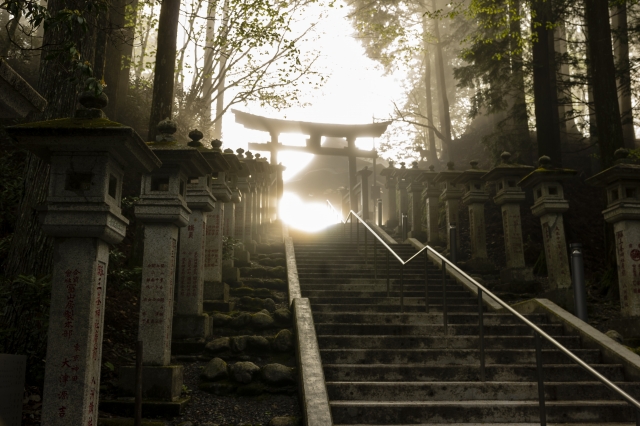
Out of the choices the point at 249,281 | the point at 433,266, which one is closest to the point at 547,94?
the point at 433,266

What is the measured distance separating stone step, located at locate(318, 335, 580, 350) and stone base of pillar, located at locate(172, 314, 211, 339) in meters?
1.57

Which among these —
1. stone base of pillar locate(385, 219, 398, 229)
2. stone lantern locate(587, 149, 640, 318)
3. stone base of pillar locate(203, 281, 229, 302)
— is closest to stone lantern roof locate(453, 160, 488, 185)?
stone lantern locate(587, 149, 640, 318)

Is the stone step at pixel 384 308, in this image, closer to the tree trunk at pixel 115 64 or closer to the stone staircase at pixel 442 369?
the stone staircase at pixel 442 369

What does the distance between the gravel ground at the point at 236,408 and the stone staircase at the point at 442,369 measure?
0.54m

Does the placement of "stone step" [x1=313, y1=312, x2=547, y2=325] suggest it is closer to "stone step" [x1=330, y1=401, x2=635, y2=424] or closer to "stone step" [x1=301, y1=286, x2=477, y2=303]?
"stone step" [x1=301, y1=286, x2=477, y2=303]

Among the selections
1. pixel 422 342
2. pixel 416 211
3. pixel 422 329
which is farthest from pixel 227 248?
pixel 416 211

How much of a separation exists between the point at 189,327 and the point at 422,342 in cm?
309

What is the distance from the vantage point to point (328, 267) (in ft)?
38.8

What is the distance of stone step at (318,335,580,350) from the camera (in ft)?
24.5

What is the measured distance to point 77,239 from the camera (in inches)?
185

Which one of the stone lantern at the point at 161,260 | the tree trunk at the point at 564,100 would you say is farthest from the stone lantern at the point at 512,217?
the stone lantern at the point at 161,260

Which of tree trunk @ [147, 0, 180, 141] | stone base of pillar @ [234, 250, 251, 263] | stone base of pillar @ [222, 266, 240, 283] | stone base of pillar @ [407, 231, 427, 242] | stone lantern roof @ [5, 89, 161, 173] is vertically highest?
tree trunk @ [147, 0, 180, 141]

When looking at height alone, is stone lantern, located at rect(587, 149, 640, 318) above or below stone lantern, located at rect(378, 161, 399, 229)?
below

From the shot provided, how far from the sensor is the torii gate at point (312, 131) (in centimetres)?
2375
